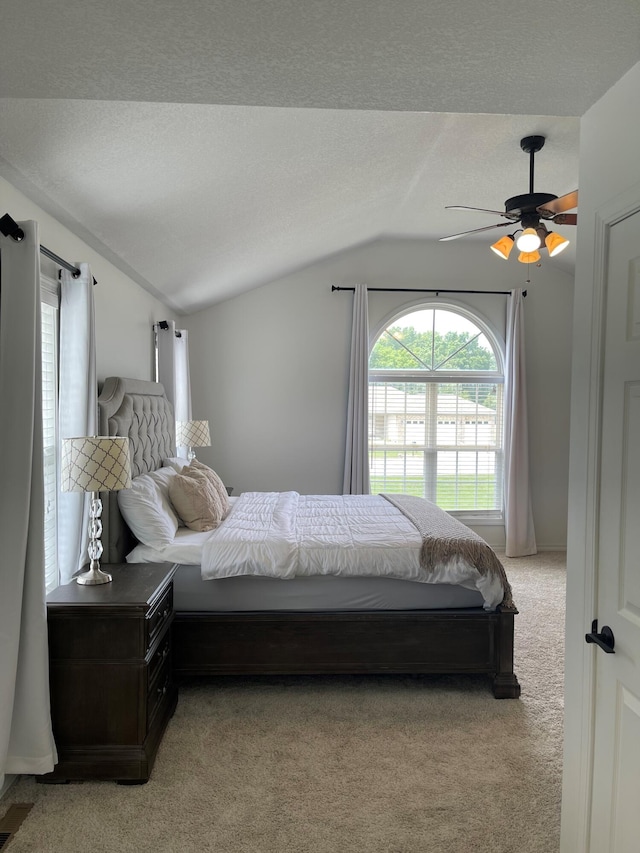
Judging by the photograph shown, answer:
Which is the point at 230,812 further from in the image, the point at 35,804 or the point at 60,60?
the point at 60,60

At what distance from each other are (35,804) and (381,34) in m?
2.75

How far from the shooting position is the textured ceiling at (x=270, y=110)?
1.23 meters

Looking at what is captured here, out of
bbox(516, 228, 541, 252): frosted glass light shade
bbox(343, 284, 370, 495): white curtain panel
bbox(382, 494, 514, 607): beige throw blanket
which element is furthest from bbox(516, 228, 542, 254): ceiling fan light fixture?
bbox(343, 284, 370, 495): white curtain panel

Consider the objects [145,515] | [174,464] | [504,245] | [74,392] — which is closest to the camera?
[74,392]


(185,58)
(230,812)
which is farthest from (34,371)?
(230,812)

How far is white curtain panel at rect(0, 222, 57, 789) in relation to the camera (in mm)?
2055

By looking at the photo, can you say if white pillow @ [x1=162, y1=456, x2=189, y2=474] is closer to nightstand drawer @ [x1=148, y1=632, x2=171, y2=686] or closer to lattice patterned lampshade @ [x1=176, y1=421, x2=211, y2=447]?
lattice patterned lampshade @ [x1=176, y1=421, x2=211, y2=447]

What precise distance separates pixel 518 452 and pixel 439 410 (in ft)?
3.00

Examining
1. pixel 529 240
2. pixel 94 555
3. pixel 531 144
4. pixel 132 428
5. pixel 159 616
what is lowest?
pixel 159 616

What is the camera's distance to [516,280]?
6.07m

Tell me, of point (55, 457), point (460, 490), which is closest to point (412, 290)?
point (460, 490)

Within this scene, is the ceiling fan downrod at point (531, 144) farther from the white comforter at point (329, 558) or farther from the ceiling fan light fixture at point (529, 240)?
the white comforter at point (329, 558)

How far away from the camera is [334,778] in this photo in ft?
7.69

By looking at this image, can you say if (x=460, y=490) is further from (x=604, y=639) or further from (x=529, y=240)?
(x=604, y=639)
